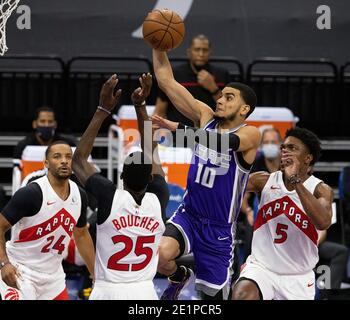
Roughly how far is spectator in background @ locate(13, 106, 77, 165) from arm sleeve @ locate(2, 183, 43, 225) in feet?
9.14

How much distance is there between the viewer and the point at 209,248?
8.93 m

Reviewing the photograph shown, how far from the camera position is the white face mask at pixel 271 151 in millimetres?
11555

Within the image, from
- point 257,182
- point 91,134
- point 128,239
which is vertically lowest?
point 128,239

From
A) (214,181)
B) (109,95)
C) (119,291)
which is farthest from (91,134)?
(214,181)

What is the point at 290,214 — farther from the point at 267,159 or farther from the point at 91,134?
the point at 267,159

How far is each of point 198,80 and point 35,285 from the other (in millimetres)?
3662

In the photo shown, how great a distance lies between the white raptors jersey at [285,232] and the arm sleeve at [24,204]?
1.67 metres

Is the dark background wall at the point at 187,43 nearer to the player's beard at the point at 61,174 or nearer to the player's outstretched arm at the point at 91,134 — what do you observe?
the player's beard at the point at 61,174

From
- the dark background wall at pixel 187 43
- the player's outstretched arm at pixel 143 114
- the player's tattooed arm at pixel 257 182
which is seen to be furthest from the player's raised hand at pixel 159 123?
the dark background wall at pixel 187 43

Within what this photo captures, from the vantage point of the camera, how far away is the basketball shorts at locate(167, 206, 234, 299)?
8.89 m

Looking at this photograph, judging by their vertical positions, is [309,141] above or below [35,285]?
above

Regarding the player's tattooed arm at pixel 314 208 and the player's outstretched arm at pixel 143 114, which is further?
the player's tattooed arm at pixel 314 208
